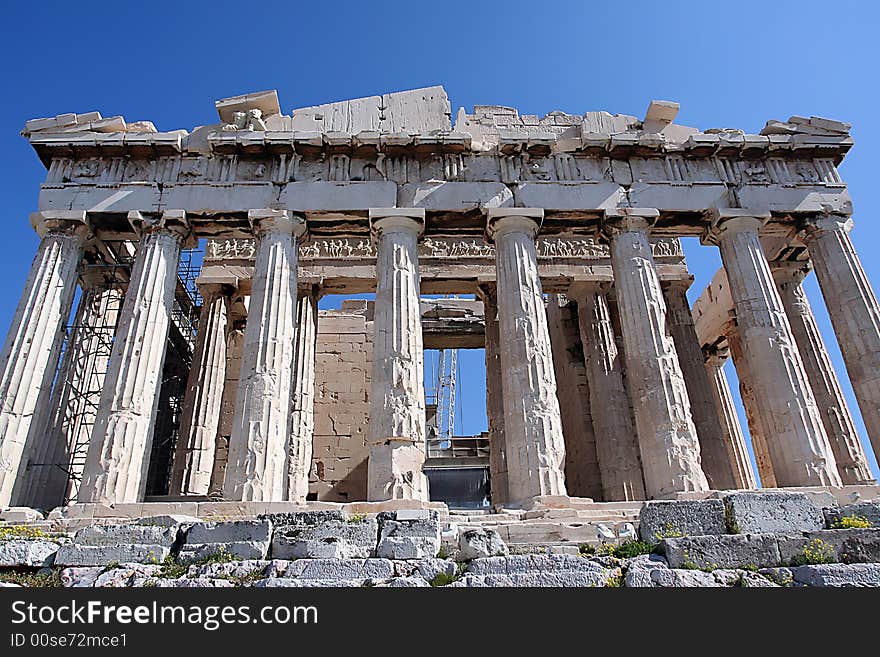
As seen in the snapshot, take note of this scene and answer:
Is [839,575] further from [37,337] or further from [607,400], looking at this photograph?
[37,337]

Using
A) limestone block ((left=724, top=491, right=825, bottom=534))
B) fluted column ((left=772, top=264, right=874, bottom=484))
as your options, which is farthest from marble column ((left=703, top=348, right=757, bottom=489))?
limestone block ((left=724, top=491, right=825, bottom=534))

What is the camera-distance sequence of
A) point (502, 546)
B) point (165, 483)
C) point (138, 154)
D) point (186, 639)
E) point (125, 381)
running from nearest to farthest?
point (186, 639) < point (502, 546) < point (125, 381) < point (138, 154) < point (165, 483)

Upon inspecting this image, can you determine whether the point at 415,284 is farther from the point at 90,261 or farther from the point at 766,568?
the point at 766,568

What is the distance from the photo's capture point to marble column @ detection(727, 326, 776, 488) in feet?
65.9

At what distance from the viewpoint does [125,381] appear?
13.5m

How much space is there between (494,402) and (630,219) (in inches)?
218

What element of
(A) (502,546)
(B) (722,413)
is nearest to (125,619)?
(A) (502,546)

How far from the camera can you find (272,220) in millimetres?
15422

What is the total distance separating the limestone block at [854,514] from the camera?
8.59m

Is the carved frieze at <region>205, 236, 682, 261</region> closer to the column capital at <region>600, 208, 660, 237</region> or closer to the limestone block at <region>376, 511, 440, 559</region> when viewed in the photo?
the column capital at <region>600, 208, 660, 237</region>

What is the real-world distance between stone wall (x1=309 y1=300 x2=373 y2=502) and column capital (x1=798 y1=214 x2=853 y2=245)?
38.8 feet

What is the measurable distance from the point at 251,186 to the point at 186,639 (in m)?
12.0

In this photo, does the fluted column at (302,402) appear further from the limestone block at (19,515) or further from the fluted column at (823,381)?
the fluted column at (823,381)

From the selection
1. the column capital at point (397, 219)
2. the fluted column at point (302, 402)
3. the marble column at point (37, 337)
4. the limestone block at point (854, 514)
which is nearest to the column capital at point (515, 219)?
the column capital at point (397, 219)
